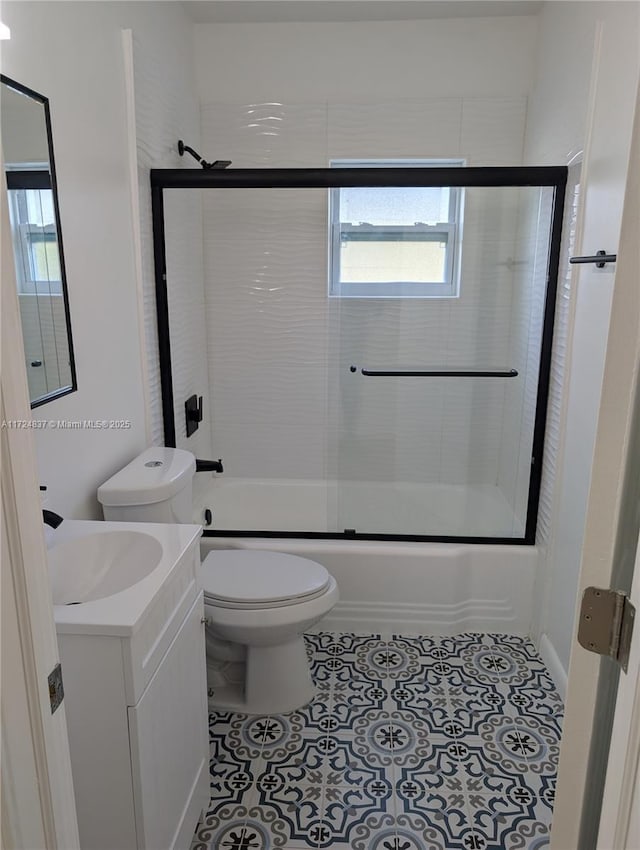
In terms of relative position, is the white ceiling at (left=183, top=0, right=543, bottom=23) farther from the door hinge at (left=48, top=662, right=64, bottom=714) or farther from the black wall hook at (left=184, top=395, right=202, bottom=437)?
the door hinge at (left=48, top=662, right=64, bottom=714)

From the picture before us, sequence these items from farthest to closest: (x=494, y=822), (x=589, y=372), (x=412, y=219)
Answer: (x=412, y=219)
(x=589, y=372)
(x=494, y=822)

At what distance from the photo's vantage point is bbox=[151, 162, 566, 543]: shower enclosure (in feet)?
8.91

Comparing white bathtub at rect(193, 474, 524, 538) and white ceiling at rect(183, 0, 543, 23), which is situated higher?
white ceiling at rect(183, 0, 543, 23)

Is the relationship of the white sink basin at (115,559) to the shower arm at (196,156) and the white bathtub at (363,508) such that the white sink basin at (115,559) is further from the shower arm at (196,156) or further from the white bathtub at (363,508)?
the shower arm at (196,156)

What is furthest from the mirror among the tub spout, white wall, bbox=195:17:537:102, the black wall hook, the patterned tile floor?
white wall, bbox=195:17:537:102

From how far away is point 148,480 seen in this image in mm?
1974

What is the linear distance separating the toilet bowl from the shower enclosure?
1.92 ft

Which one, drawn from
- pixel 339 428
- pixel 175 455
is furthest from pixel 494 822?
pixel 339 428

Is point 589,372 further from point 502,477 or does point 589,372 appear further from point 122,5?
point 122,5

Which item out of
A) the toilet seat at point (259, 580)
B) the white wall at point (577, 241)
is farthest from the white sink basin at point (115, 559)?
the white wall at point (577, 241)

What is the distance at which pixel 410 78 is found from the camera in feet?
9.67

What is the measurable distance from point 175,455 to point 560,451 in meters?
1.45

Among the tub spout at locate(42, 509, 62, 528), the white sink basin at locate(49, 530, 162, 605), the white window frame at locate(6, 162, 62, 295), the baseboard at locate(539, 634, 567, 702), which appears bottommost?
the baseboard at locate(539, 634, 567, 702)

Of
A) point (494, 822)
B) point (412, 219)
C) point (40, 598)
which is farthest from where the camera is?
point (412, 219)
